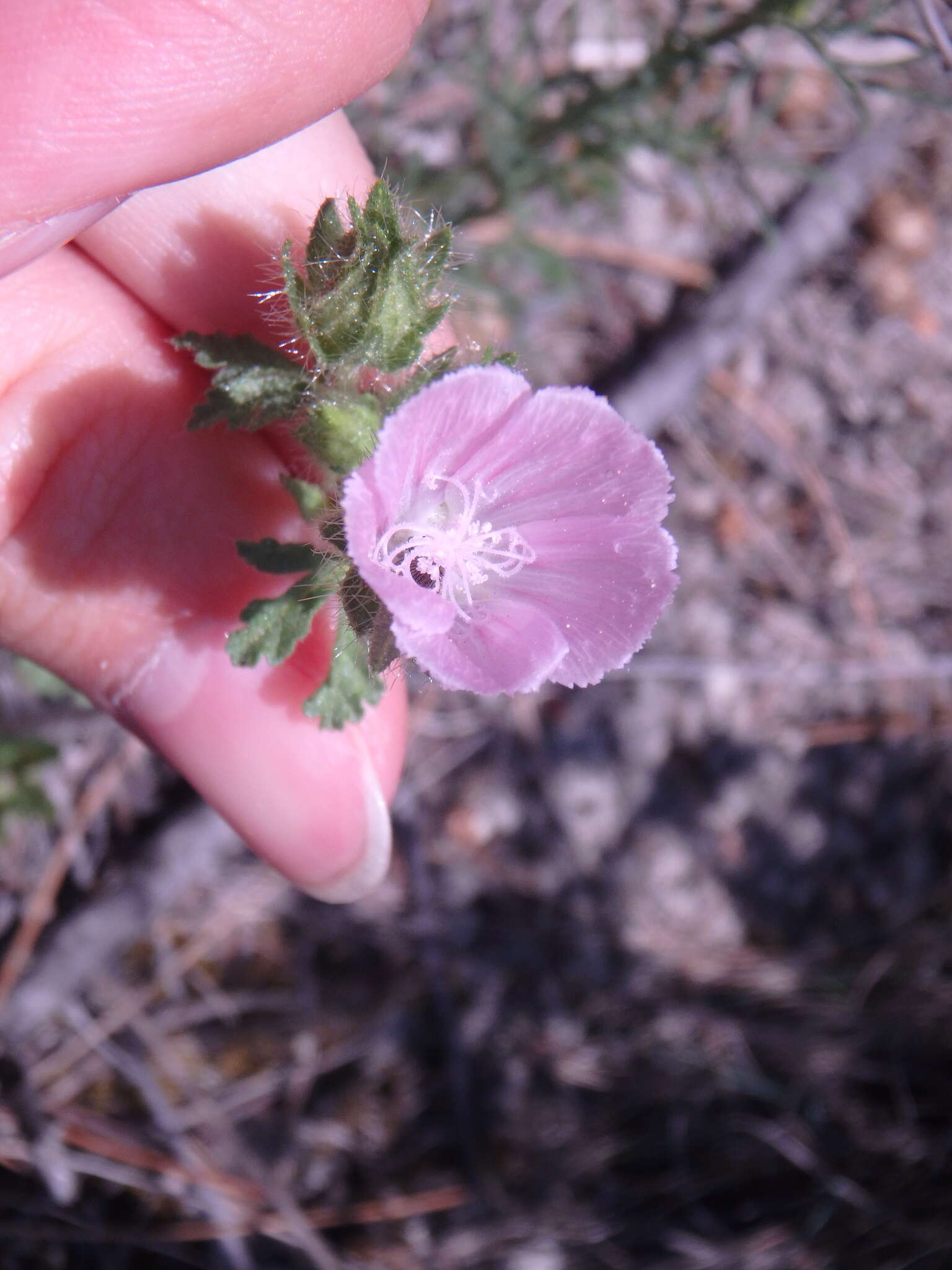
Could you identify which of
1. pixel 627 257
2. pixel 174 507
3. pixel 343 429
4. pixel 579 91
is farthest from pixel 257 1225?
pixel 579 91

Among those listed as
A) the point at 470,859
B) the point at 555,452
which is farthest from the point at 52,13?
the point at 470,859

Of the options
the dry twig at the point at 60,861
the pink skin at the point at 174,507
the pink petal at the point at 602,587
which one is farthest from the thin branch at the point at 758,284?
the dry twig at the point at 60,861

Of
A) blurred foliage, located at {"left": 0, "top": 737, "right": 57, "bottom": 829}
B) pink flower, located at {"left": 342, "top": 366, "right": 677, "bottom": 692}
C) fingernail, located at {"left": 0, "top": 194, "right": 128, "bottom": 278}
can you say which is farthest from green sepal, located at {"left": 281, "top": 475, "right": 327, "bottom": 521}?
blurred foliage, located at {"left": 0, "top": 737, "right": 57, "bottom": 829}

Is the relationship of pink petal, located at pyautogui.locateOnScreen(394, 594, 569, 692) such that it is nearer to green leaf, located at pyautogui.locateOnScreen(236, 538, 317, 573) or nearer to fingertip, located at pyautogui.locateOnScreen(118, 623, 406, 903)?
green leaf, located at pyautogui.locateOnScreen(236, 538, 317, 573)

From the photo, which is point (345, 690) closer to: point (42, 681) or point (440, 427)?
point (440, 427)

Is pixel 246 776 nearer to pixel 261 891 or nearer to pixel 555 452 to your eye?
pixel 555 452

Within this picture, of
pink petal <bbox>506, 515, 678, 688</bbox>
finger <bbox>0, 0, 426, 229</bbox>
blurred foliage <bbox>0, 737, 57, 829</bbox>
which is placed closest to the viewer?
finger <bbox>0, 0, 426, 229</bbox>
